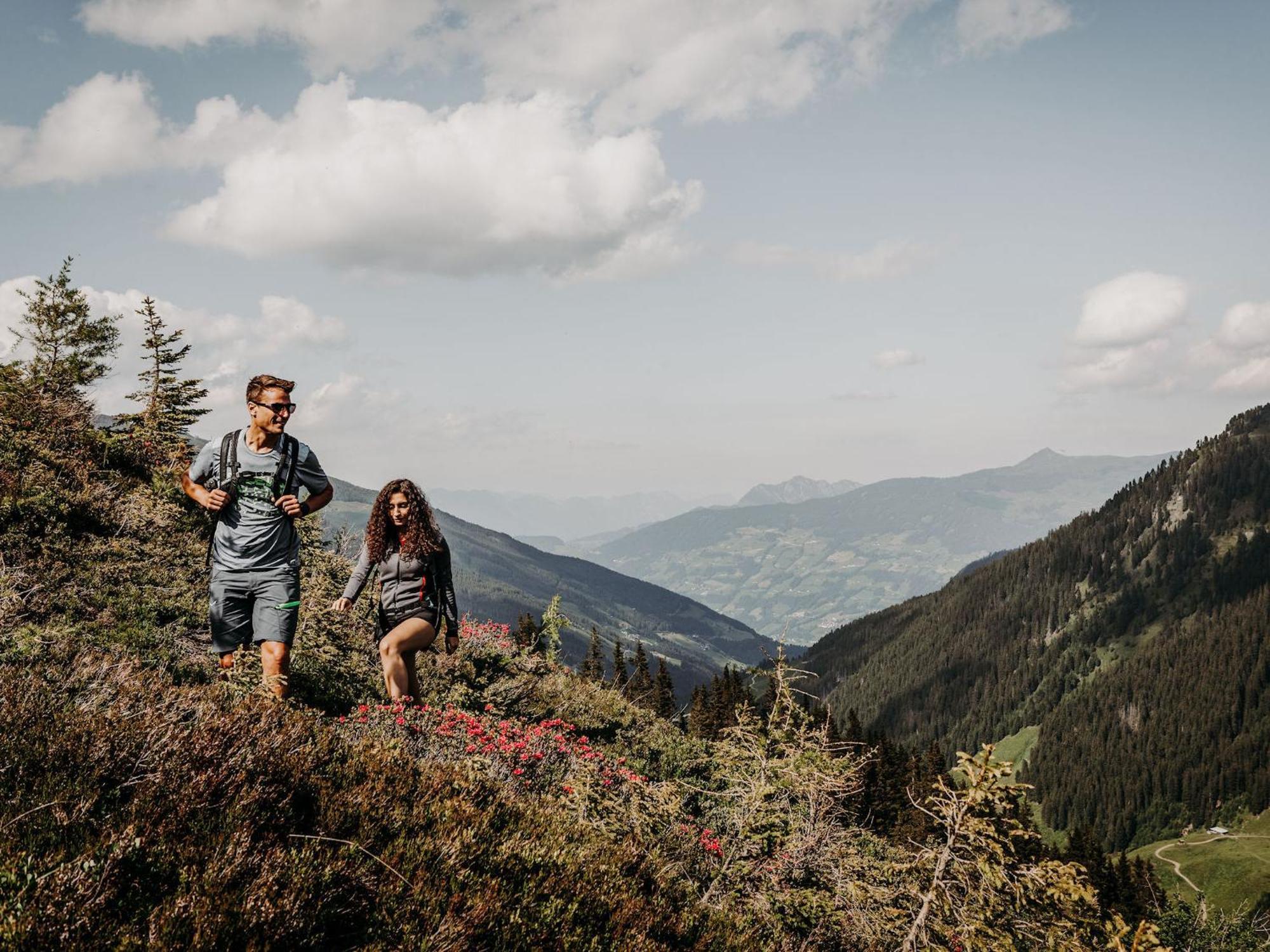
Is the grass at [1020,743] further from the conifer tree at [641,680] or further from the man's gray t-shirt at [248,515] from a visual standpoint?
the man's gray t-shirt at [248,515]

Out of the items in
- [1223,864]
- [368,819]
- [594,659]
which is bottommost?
[1223,864]

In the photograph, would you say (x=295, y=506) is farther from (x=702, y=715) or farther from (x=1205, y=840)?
(x=1205, y=840)

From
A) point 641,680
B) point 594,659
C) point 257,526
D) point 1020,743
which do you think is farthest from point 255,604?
point 1020,743

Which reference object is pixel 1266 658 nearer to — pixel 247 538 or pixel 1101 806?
pixel 1101 806

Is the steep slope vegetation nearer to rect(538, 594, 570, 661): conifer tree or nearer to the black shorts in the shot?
the black shorts

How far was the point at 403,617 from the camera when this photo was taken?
7.14 meters

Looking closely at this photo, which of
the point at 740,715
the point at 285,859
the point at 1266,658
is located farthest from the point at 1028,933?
the point at 1266,658

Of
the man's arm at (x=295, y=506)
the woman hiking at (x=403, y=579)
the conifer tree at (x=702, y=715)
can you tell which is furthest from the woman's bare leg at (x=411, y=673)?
the conifer tree at (x=702, y=715)

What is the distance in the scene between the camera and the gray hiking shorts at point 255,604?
5980 mm

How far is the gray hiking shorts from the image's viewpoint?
598cm

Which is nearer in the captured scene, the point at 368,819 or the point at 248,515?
the point at 368,819

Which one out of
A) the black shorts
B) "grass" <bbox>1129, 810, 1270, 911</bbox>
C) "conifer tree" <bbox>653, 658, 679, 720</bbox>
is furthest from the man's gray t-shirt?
"grass" <bbox>1129, 810, 1270, 911</bbox>

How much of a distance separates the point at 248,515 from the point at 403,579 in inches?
66.1

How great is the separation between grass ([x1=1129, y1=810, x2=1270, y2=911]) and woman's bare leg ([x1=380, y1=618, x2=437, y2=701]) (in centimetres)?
14377
